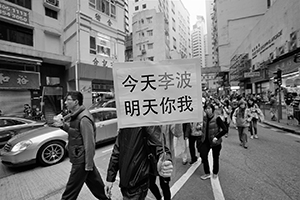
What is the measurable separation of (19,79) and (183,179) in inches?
562

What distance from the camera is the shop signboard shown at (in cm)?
1130

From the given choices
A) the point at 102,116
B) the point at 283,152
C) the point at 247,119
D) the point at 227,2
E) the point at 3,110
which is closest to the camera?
the point at 283,152

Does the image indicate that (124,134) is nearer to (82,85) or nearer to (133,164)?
(133,164)

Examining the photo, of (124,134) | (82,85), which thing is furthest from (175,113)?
(82,85)

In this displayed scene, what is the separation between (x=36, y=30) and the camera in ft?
43.8

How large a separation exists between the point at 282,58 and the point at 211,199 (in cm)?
1658

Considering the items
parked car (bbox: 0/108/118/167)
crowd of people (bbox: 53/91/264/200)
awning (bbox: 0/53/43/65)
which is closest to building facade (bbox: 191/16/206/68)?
awning (bbox: 0/53/43/65)

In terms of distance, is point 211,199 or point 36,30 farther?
point 36,30

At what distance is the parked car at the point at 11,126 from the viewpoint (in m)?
5.99

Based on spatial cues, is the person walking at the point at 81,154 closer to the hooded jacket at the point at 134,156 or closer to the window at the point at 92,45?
the hooded jacket at the point at 134,156

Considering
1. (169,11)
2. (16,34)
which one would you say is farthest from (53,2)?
(169,11)

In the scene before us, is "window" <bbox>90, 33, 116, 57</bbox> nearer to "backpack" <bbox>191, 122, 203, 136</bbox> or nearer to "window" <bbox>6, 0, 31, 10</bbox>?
"window" <bbox>6, 0, 31, 10</bbox>

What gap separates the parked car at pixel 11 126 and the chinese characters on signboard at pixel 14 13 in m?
10.1

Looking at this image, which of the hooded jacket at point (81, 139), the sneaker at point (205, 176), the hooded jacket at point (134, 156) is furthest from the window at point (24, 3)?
the sneaker at point (205, 176)
